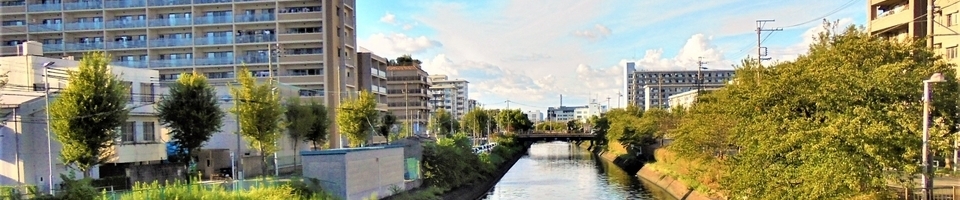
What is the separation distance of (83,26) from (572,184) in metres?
39.2

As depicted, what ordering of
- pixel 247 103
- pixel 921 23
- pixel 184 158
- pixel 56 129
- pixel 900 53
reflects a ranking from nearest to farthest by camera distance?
1. pixel 900 53
2. pixel 56 129
3. pixel 184 158
4. pixel 247 103
5. pixel 921 23

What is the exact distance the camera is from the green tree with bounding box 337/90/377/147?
3838 cm

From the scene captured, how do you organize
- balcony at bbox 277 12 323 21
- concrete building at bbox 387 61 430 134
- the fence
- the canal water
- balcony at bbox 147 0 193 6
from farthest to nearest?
concrete building at bbox 387 61 430 134
balcony at bbox 147 0 193 6
balcony at bbox 277 12 323 21
the canal water
the fence

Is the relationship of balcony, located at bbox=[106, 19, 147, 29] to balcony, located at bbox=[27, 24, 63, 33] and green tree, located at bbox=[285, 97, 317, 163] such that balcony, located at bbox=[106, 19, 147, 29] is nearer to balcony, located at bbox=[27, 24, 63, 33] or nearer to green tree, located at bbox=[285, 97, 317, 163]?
balcony, located at bbox=[27, 24, 63, 33]

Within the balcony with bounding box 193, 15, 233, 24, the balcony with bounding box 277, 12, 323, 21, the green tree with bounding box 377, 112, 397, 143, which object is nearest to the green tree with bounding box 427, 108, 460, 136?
the green tree with bounding box 377, 112, 397, 143

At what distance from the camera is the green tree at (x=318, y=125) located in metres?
32.2

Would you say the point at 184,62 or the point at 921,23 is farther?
the point at 184,62

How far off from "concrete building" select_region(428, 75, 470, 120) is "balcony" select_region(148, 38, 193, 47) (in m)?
86.8

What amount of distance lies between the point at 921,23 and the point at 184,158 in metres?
36.1

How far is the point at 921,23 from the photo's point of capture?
106ft

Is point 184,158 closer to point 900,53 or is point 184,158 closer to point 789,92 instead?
point 789,92

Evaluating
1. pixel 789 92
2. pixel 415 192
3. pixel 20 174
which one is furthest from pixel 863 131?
pixel 20 174

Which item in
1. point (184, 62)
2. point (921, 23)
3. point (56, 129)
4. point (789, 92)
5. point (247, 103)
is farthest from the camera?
point (184, 62)

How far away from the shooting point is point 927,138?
45.1 feet
